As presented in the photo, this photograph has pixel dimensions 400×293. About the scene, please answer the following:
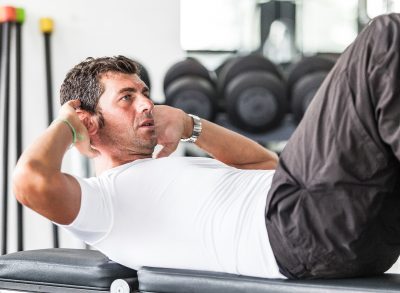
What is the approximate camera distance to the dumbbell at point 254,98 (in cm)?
431

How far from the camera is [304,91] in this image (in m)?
4.33

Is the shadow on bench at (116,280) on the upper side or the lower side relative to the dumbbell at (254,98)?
lower

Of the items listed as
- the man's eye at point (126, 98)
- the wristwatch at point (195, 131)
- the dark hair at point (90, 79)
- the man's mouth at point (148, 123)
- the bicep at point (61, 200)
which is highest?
the dark hair at point (90, 79)

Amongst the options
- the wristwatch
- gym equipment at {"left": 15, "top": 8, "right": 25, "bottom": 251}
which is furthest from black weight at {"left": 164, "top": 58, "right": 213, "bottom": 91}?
the wristwatch

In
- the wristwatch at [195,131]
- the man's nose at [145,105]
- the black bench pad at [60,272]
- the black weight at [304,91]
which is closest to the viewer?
the black bench pad at [60,272]

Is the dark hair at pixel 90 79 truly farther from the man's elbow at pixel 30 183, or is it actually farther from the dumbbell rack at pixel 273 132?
the dumbbell rack at pixel 273 132

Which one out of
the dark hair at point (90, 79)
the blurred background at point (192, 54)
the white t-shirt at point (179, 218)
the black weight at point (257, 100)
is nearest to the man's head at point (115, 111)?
the dark hair at point (90, 79)

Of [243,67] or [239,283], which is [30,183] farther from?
[243,67]

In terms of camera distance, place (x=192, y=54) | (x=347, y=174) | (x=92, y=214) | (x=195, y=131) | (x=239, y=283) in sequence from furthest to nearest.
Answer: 1. (x=192, y=54)
2. (x=195, y=131)
3. (x=92, y=214)
4. (x=239, y=283)
5. (x=347, y=174)

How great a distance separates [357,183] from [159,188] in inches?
21.4

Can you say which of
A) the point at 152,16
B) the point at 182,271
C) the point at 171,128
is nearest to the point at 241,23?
the point at 152,16

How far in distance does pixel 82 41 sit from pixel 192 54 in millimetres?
832

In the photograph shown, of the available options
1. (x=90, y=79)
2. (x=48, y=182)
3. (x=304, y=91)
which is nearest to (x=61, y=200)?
(x=48, y=182)

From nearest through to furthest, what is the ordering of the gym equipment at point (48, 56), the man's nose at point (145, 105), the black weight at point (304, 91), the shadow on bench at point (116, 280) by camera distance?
A: the shadow on bench at point (116, 280)
the man's nose at point (145, 105)
the black weight at point (304, 91)
the gym equipment at point (48, 56)
